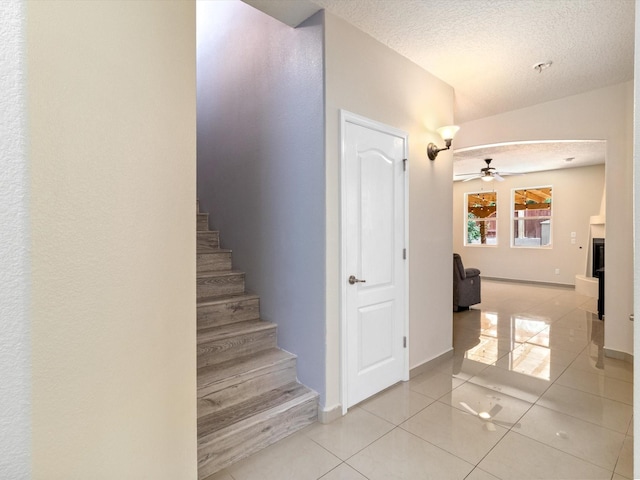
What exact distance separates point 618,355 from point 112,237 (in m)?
4.76

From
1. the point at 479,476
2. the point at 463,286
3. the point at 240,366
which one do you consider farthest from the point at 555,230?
the point at 240,366

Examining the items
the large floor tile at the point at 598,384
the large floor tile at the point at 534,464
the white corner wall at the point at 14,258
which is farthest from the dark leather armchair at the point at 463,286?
the white corner wall at the point at 14,258

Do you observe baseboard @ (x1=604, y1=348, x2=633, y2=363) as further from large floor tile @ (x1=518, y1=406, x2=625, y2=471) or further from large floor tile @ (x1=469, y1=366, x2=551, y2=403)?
large floor tile @ (x1=518, y1=406, x2=625, y2=471)

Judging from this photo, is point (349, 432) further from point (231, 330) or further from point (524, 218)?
point (524, 218)

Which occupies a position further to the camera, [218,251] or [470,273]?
A: [470,273]

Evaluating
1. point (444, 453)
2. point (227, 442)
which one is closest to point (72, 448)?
point (227, 442)

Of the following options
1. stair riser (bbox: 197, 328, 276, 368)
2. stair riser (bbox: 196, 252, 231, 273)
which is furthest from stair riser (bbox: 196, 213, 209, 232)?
stair riser (bbox: 197, 328, 276, 368)

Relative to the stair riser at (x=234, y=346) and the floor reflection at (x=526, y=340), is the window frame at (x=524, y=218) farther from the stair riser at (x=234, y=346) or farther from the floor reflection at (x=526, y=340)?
the stair riser at (x=234, y=346)

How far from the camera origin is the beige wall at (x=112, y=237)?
39.1 inches

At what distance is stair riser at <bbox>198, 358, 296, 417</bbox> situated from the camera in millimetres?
2025

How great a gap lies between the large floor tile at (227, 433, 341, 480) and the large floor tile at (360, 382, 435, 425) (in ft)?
1.98

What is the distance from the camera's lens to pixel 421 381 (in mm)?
2949

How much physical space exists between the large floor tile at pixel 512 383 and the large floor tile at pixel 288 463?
1700 mm

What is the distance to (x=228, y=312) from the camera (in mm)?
2686
